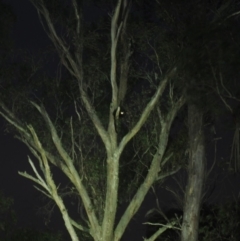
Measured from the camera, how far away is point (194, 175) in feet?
50.8

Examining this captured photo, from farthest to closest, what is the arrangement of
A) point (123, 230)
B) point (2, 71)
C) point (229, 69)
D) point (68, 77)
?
point (68, 77) → point (2, 71) → point (123, 230) → point (229, 69)

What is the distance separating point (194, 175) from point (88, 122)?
3442mm

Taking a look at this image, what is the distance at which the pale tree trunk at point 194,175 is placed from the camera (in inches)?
600

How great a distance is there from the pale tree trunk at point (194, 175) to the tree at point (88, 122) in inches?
21.0

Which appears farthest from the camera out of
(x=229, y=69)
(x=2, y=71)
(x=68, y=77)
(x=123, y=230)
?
(x=68, y=77)

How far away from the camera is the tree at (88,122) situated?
594 inches

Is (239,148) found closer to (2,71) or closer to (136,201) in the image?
(136,201)

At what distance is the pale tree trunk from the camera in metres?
15.2

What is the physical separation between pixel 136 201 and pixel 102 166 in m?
2.31

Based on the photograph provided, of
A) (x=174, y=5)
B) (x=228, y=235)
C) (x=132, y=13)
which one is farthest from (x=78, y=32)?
(x=228, y=235)

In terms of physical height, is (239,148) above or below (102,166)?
above

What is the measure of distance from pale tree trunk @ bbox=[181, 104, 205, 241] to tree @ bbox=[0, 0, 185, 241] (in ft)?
1.75

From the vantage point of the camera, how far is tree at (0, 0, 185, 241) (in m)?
15.1

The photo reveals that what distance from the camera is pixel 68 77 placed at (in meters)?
17.6
